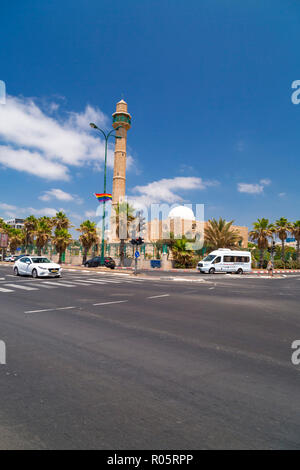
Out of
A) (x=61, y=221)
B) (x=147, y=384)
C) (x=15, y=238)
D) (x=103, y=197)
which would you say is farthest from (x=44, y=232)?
(x=147, y=384)

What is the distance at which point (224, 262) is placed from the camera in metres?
28.2

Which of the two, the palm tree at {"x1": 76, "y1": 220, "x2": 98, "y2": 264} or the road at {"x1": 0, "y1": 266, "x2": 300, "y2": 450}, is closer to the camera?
the road at {"x1": 0, "y1": 266, "x2": 300, "y2": 450}

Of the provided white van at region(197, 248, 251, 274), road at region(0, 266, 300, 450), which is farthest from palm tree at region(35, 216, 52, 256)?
road at region(0, 266, 300, 450)

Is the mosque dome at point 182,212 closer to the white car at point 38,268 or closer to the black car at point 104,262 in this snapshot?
the black car at point 104,262

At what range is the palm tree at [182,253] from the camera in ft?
114

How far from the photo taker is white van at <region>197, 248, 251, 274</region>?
2774 cm

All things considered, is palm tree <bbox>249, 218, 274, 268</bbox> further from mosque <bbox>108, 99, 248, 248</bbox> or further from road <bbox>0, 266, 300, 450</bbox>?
road <bbox>0, 266, 300, 450</bbox>

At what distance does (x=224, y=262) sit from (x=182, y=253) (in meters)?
7.45

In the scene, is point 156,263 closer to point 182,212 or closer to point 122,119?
point 182,212

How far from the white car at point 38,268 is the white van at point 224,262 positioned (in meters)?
→ 14.8

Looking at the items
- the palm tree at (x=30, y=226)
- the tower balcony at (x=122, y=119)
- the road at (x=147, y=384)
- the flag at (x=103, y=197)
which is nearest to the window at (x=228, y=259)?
the flag at (x=103, y=197)

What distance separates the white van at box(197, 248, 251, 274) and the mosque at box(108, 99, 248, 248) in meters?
18.9
